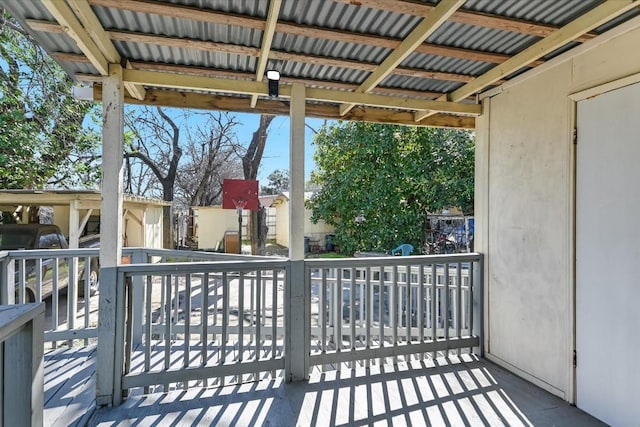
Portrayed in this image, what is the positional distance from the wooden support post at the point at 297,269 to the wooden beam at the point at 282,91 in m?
0.24

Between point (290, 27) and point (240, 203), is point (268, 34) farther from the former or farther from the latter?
point (240, 203)

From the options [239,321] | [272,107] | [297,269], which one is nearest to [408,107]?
[272,107]

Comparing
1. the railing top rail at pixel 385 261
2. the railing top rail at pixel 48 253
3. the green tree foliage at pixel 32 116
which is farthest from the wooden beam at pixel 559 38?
the green tree foliage at pixel 32 116

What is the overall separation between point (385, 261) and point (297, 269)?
0.79m

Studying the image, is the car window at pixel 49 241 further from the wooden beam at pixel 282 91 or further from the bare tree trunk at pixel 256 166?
the wooden beam at pixel 282 91

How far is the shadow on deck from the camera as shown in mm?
2168

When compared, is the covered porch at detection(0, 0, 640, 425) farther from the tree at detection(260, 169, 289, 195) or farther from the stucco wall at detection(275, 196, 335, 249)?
the tree at detection(260, 169, 289, 195)

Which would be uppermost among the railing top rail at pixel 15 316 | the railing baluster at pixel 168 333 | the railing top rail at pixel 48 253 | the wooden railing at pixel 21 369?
the railing top rail at pixel 15 316

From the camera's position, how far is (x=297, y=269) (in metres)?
2.68

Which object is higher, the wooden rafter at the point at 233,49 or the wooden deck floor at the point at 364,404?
the wooden rafter at the point at 233,49

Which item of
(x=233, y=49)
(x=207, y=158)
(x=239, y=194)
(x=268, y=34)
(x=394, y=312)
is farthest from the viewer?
(x=207, y=158)

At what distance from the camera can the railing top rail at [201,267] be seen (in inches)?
94.3

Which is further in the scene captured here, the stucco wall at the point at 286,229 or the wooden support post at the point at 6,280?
the stucco wall at the point at 286,229

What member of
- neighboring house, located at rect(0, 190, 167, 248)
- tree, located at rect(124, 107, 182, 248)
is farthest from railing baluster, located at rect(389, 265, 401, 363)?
tree, located at rect(124, 107, 182, 248)
